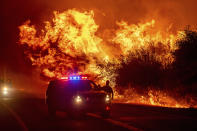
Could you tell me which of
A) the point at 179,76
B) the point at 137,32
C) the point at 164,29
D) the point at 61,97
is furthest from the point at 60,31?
the point at 61,97

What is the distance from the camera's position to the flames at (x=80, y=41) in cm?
4044

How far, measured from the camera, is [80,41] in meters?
42.2

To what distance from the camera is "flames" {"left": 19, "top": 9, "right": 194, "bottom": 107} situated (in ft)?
133

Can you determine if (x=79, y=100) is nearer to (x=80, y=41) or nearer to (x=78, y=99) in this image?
(x=78, y=99)

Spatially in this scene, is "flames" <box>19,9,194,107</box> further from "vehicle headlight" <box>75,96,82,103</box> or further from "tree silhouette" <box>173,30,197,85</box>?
"vehicle headlight" <box>75,96,82,103</box>

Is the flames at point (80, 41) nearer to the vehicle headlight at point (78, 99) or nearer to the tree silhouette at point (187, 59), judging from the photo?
the tree silhouette at point (187, 59)

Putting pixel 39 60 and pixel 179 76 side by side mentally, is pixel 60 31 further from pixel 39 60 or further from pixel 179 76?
pixel 179 76

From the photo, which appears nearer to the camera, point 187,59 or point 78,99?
point 78,99

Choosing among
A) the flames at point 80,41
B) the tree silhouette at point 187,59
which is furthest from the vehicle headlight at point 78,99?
the flames at point 80,41

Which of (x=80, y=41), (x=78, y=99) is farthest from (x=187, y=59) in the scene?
(x=80, y=41)

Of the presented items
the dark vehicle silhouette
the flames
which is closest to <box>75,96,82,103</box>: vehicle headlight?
the dark vehicle silhouette

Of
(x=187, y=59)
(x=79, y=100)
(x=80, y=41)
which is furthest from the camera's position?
(x=80, y=41)

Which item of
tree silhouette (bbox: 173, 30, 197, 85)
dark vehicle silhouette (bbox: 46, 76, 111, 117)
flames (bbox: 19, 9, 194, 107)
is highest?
flames (bbox: 19, 9, 194, 107)

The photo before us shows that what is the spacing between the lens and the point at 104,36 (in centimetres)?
4738
